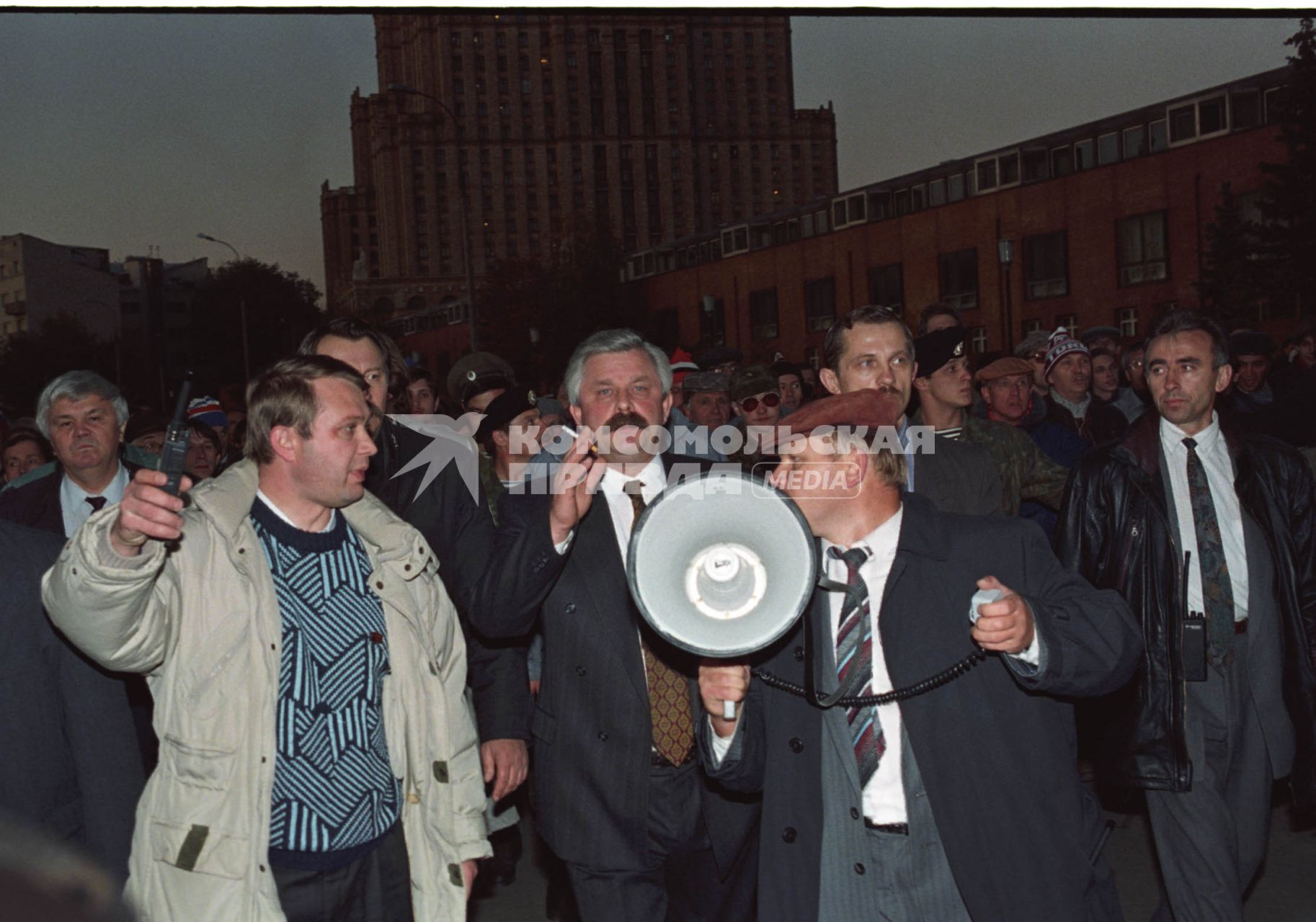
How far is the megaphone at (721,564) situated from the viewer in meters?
2.66

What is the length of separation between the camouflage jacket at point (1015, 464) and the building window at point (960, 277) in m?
42.8

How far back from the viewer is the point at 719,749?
3283 mm

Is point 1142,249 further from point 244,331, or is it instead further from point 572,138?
point 572,138

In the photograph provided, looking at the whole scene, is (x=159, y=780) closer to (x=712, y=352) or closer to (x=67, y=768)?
(x=67, y=768)

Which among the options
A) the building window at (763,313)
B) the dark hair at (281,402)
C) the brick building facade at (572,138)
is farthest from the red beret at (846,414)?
the brick building facade at (572,138)

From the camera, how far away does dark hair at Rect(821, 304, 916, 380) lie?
471 cm

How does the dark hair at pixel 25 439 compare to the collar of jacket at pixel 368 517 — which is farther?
the dark hair at pixel 25 439

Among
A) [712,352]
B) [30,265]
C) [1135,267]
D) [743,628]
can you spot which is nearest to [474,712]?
[743,628]

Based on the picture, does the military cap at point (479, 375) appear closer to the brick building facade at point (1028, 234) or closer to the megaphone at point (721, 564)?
the megaphone at point (721, 564)

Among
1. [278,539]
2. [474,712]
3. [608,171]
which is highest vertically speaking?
[608,171]

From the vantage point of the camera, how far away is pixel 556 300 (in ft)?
202

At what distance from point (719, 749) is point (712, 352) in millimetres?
8725

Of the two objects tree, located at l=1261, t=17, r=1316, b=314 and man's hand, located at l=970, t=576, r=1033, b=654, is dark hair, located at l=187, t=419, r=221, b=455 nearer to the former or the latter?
man's hand, located at l=970, t=576, r=1033, b=654

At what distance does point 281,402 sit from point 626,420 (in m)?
1.02
